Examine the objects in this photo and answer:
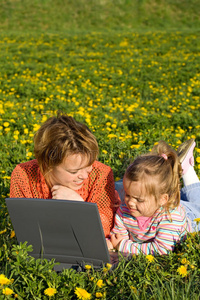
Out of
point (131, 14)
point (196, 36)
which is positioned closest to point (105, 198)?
point (196, 36)

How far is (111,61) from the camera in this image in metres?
10.5

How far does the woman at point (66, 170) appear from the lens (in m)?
2.40

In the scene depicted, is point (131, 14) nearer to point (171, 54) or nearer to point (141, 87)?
point (171, 54)

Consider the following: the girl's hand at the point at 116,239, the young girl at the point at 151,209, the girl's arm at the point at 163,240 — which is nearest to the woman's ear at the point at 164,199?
the young girl at the point at 151,209

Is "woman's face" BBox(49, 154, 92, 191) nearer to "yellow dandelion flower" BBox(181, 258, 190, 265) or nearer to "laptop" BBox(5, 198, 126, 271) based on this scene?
"laptop" BBox(5, 198, 126, 271)

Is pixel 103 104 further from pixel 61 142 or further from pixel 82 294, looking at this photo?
pixel 82 294

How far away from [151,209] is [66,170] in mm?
660

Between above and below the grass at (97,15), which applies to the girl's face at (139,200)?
below

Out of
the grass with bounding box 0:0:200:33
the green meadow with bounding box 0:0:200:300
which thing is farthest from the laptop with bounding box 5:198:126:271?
the grass with bounding box 0:0:200:33

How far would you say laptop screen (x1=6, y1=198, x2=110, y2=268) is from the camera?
77.9 inches

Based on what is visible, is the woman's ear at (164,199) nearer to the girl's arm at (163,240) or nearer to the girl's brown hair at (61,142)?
the girl's arm at (163,240)

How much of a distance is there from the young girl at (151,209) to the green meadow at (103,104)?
164 mm

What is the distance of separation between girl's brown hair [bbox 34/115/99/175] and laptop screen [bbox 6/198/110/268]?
46 centimetres

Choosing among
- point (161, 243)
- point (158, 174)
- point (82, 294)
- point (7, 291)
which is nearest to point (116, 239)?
point (161, 243)
